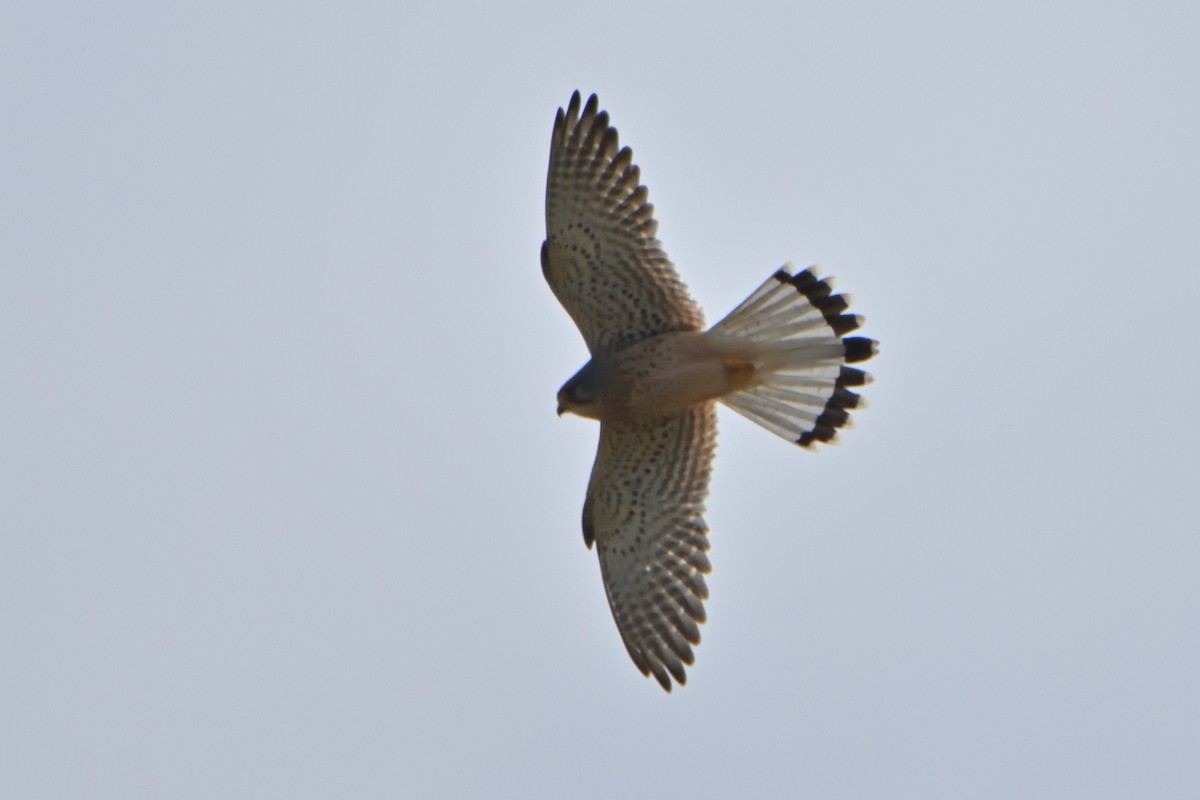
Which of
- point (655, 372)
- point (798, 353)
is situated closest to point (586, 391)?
point (655, 372)

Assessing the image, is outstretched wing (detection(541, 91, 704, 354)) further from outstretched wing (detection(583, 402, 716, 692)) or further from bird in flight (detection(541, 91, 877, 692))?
outstretched wing (detection(583, 402, 716, 692))

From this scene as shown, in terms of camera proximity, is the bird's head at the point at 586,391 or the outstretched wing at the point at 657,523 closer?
the bird's head at the point at 586,391

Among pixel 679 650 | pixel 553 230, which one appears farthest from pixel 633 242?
pixel 679 650

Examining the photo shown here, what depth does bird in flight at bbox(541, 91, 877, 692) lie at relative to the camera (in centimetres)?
1234

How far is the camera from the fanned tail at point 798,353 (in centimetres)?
1242

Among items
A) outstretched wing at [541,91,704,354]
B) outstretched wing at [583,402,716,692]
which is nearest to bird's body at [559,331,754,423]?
outstretched wing at [541,91,704,354]

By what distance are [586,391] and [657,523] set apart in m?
0.99

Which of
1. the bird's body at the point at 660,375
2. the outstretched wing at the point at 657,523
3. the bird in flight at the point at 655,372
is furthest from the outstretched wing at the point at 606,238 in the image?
the outstretched wing at the point at 657,523

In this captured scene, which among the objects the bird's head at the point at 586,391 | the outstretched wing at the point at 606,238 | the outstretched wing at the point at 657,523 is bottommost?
the outstretched wing at the point at 657,523

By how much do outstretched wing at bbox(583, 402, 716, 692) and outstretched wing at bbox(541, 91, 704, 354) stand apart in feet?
2.20

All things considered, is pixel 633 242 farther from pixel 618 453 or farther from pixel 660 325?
pixel 618 453

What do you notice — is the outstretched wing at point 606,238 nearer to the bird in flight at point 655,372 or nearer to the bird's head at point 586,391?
the bird in flight at point 655,372

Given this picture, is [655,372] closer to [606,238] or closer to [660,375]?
[660,375]

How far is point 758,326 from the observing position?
12438mm
